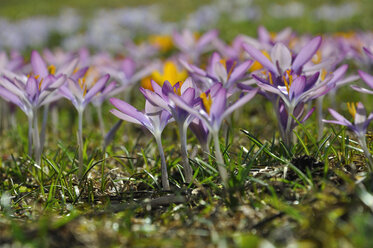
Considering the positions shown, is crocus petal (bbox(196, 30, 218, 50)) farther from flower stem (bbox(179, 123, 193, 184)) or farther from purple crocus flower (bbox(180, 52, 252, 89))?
flower stem (bbox(179, 123, 193, 184))

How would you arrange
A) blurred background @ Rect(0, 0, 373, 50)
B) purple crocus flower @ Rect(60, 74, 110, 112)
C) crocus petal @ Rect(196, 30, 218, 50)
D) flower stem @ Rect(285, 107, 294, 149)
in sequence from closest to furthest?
flower stem @ Rect(285, 107, 294, 149)
purple crocus flower @ Rect(60, 74, 110, 112)
crocus petal @ Rect(196, 30, 218, 50)
blurred background @ Rect(0, 0, 373, 50)

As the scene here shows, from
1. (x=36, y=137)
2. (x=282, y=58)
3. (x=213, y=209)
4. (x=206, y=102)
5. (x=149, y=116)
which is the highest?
(x=282, y=58)

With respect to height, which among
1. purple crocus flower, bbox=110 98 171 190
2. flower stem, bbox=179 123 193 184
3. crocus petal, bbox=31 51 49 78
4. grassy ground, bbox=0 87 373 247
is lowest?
grassy ground, bbox=0 87 373 247

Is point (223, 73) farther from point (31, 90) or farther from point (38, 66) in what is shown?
point (38, 66)

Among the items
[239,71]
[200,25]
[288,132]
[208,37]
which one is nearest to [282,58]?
[239,71]

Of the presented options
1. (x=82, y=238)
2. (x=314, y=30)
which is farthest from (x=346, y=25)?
(x=82, y=238)

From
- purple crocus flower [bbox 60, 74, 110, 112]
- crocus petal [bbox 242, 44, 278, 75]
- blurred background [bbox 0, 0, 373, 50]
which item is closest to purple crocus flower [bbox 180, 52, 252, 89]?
crocus petal [bbox 242, 44, 278, 75]

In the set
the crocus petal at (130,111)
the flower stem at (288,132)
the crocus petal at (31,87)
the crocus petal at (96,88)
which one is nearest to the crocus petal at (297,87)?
the flower stem at (288,132)
